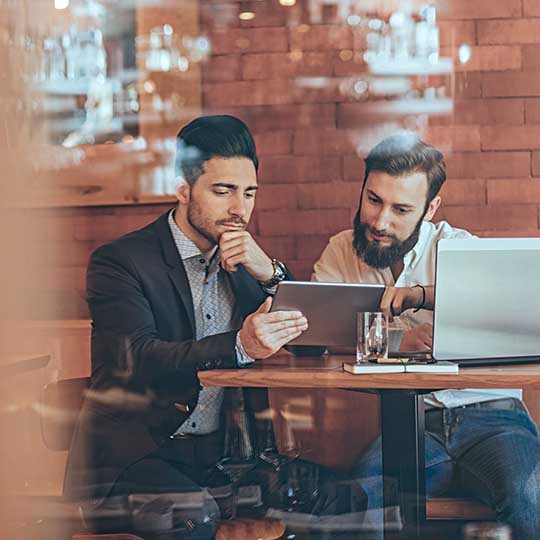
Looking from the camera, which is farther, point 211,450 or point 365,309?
point 211,450

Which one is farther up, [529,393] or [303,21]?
[303,21]

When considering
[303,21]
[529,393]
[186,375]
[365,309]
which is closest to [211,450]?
[186,375]

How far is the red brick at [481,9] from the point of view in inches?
98.7

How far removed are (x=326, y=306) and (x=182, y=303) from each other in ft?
1.31

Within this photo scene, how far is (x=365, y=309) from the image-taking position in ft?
7.92

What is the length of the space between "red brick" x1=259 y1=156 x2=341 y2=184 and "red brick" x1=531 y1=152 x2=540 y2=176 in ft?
1.65

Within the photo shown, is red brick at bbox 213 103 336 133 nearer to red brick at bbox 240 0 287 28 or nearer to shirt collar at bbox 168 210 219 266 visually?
red brick at bbox 240 0 287 28

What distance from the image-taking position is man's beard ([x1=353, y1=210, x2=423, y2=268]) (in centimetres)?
254

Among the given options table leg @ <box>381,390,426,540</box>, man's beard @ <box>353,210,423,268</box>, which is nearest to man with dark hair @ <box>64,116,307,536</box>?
man's beard @ <box>353,210,423,268</box>

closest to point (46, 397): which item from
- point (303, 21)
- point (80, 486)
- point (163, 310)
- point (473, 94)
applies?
point (80, 486)

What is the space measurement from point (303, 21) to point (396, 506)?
1307 millimetres

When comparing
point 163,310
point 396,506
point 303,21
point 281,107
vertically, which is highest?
point 303,21

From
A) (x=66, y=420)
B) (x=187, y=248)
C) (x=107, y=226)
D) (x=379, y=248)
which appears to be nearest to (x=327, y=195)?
(x=379, y=248)

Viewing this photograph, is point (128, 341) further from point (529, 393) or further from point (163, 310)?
point (529, 393)
